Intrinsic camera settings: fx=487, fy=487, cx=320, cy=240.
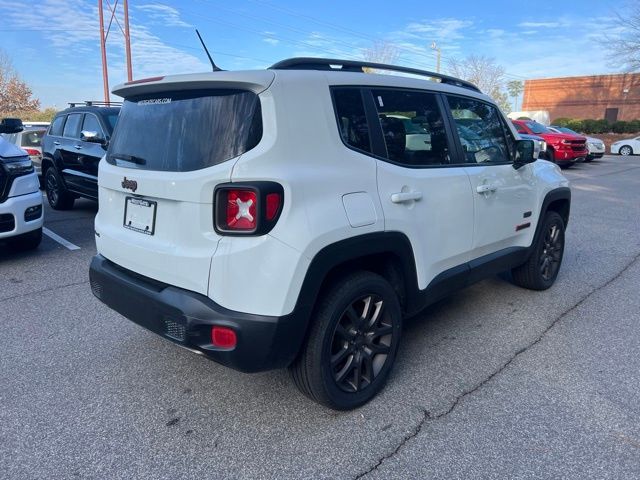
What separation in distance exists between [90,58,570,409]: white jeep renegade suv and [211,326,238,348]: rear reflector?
0.03 feet

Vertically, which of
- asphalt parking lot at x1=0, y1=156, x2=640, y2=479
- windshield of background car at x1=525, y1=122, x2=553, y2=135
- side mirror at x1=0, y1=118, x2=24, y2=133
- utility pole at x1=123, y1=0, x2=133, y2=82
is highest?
utility pole at x1=123, y1=0, x2=133, y2=82

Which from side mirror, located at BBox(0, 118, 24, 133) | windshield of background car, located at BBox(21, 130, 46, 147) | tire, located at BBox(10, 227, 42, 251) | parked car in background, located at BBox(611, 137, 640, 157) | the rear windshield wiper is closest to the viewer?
the rear windshield wiper

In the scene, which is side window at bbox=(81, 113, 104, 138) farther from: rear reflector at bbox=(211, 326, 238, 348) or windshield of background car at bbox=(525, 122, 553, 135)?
windshield of background car at bbox=(525, 122, 553, 135)

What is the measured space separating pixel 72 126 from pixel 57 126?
2.64ft

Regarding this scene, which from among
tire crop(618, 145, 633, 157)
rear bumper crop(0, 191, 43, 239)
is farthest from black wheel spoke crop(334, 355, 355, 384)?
tire crop(618, 145, 633, 157)

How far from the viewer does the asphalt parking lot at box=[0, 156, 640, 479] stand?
2.36 metres

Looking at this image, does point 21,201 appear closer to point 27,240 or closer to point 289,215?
point 27,240

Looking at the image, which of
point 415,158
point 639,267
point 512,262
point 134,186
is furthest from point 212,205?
point 639,267

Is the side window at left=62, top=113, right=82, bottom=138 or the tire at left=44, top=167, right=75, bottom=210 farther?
the tire at left=44, top=167, right=75, bottom=210

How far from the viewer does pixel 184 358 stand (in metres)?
3.34

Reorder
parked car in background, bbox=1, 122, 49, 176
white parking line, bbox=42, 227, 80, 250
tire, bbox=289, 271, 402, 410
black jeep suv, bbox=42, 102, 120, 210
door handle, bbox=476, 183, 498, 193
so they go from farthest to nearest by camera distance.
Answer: parked car in background, bbox=1, 122, 49, 176, black jeep suv, bbox=42, 102, 120, 210, white parking line, bbox=42, 227, 80, 250, door handle, bbox=476, 183, 498, 193, tire, bbox=289, 271, 402, 410

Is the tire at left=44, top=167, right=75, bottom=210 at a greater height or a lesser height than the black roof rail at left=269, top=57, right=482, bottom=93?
lesser

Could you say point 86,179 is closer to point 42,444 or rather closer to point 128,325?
point 128,325

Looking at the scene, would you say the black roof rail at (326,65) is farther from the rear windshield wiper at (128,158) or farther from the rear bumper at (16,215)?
the rear bumper at (16,215)
